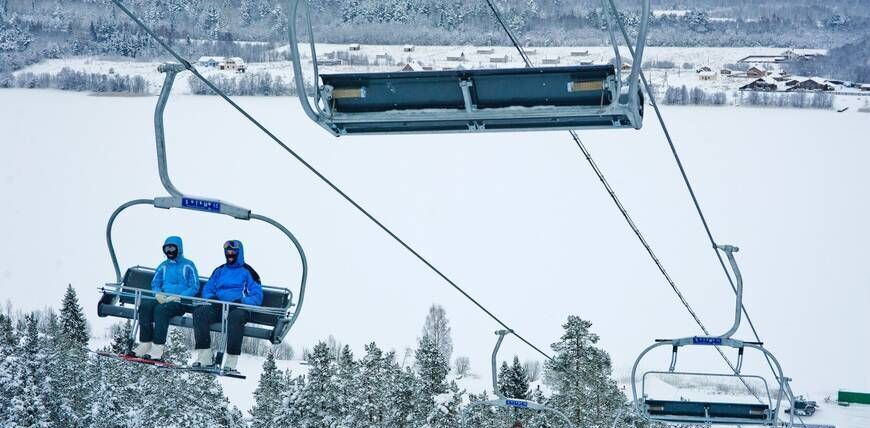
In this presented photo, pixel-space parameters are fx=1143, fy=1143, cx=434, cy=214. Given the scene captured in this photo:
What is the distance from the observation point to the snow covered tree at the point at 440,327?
115m

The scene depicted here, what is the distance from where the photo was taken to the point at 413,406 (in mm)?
41031

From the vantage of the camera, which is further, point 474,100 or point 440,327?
point 440,327

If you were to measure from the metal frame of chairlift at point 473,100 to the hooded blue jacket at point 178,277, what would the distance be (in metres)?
4.77

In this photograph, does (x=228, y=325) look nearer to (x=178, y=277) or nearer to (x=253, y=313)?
(x=253, y=313)

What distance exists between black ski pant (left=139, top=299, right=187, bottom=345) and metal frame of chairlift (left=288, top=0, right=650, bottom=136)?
508cm

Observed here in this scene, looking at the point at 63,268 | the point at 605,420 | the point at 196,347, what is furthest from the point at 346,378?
the point at 63,268

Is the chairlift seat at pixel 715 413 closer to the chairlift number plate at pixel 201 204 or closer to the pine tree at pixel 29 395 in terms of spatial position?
the chairlift number plate at pixel 201 204

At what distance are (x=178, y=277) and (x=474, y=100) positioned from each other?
18.5ft

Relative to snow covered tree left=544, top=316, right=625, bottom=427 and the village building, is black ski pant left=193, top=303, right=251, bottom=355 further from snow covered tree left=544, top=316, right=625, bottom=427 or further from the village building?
the village building

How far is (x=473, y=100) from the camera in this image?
25.2ft

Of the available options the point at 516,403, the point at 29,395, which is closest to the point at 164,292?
the point at 516,403

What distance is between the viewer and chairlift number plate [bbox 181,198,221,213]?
407 inches

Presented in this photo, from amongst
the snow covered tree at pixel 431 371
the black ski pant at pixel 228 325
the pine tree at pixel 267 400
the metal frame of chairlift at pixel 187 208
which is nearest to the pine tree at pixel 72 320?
the pine tree at pixel 267 400

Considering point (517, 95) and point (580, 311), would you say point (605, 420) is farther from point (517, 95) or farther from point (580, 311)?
point (580, 311)
